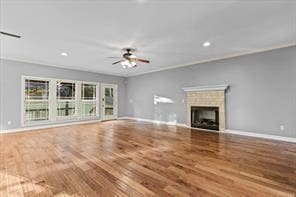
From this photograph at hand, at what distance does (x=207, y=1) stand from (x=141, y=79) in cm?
684

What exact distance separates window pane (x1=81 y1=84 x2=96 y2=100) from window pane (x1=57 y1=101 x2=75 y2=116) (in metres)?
0.69

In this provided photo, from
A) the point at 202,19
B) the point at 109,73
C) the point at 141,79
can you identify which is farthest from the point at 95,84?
the point at 202,19

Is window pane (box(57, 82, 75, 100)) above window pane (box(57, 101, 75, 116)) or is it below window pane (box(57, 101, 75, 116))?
above

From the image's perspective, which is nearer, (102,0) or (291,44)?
(102,0)

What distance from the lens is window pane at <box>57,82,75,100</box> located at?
7348 millimetres

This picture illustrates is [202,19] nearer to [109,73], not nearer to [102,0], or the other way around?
[102,0]

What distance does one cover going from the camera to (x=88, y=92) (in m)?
8.39

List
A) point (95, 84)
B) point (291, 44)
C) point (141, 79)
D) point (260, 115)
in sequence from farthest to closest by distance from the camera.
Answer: point (141, 79)
point (95, 84)
point (260, 115)
point (291, 44)

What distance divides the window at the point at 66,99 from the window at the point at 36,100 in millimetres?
488

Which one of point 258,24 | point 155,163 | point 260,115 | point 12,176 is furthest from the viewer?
point 260,115

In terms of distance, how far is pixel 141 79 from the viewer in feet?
30.3

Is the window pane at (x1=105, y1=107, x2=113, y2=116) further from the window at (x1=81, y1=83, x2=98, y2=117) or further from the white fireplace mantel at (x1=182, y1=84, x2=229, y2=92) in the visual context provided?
the white fireplace mantel at (x1=182, y1=84, x2=229, y2=92)

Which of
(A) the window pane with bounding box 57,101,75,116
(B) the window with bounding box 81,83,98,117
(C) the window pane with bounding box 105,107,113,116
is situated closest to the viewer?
(A) the window pane with bounding box 57,101,75,116

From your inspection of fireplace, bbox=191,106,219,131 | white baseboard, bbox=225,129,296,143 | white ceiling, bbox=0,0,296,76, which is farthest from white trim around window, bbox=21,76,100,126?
white baseboard, bbox=225,129,296,143
